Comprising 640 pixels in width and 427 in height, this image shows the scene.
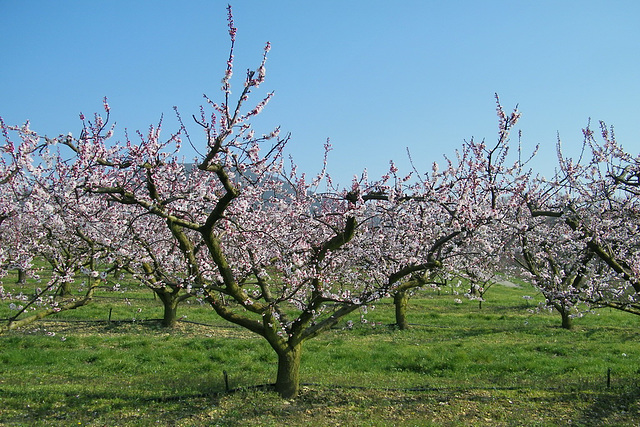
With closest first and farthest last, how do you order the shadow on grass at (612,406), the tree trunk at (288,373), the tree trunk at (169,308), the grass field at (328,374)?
the grass field at (328,374) < the shadow on grass at (612,406) < the tree trunk at (288,373) < the tree trunk at (169,308)

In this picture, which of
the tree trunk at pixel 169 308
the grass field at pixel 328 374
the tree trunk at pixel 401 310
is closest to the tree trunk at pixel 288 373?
the grass field at pixel 328 374

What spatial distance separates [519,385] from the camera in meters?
12.4

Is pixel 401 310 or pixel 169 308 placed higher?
pixel 401 310

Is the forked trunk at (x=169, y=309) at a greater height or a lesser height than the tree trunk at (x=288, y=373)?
greater

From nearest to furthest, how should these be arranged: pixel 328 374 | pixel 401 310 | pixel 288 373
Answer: pixel 288 373
pixel 328 374
pixel 401 310

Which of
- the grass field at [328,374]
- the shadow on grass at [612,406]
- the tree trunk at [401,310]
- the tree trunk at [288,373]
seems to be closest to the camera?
the grass field at [328,374]

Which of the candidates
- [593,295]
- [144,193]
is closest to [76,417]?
[144,193]

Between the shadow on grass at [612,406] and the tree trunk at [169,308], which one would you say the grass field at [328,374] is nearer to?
the shadow on grass at [612,406]

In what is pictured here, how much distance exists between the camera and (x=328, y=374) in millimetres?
13391

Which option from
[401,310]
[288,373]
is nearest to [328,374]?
[288,373]

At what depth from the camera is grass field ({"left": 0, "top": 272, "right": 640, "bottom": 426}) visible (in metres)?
9.54

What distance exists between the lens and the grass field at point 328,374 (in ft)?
31.3

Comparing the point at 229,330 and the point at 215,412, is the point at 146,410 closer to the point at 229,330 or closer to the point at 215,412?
the point at 215,412

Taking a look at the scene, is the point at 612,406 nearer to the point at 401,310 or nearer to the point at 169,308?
the point at 401,310
